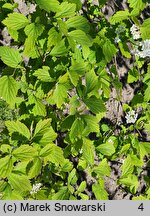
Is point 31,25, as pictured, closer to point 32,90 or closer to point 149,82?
point 32,90

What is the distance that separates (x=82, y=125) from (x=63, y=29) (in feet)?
1.16

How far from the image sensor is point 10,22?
4.03ft

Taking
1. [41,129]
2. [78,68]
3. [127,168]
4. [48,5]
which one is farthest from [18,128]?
[127,168]

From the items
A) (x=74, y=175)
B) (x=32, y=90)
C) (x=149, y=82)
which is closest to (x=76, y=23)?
(x=32, y=90)

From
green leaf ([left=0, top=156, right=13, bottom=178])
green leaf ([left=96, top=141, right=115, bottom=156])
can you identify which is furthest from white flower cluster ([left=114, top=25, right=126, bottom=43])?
green leaf ([left=0, top=156, right=13, bottom=178])

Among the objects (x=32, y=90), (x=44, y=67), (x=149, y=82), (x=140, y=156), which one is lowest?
(x=140, y=156)

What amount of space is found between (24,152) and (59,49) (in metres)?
0.40

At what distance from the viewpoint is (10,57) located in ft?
4.22

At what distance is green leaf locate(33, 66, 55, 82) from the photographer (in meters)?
1.31

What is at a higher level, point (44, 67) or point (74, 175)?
point (44, 67)

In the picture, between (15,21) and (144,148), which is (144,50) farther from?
(15,21)

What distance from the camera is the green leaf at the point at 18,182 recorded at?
121 cm

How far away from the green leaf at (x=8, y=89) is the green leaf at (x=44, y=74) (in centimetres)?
10

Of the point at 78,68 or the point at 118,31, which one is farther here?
the point at 118,31
